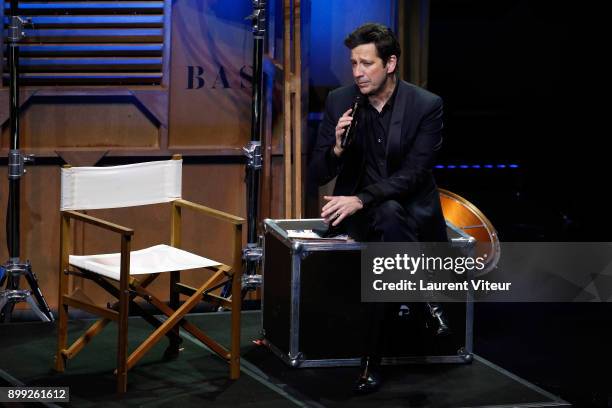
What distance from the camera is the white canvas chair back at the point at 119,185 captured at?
13.5 ft

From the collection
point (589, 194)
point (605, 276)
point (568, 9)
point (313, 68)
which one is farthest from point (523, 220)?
point (313, 68)

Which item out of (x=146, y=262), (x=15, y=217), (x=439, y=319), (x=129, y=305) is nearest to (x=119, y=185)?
(x=146, y=262)

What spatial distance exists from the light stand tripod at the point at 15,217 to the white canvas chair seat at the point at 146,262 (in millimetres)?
950

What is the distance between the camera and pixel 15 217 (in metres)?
4.96

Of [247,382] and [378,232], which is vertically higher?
[378,232]

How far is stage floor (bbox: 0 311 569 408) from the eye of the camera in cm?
379

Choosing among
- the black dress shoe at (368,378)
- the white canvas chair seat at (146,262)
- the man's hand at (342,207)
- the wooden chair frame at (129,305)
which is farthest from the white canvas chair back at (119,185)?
the black dress shoe at (368,378)

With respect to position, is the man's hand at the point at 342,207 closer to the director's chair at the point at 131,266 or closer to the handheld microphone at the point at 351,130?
the handheld microphone at the point at 351,130

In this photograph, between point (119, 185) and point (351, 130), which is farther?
point (119, 185)

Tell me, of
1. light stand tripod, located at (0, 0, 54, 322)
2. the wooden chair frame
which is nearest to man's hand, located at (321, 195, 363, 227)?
the wooden chair frame

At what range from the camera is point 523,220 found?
6.84m

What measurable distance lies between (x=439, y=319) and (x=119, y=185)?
1.44m

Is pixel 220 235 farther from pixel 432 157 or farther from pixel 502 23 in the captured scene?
pixel 502 23

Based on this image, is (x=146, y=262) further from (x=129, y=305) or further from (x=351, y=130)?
(x=351, y=130)
